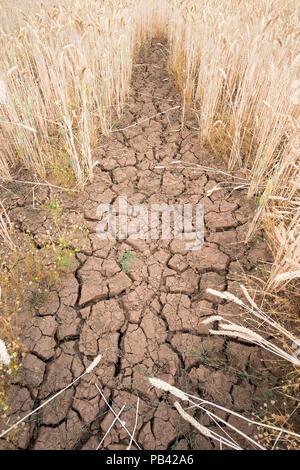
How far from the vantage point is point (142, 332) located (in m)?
1.59

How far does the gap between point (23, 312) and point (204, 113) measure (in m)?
2.19

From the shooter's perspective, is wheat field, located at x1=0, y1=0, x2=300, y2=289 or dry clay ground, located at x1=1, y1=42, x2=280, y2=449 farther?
wheat field, located at x1=0, y1=0, x2=300, y2=289

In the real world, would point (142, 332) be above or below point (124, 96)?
below

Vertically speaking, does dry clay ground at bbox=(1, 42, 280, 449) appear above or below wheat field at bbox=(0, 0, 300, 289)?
below

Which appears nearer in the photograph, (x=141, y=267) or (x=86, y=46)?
(x=141, y=267)

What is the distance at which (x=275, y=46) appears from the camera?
6.90 feet

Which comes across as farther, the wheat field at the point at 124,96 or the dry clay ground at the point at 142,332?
the wheat field at the point at 124,96

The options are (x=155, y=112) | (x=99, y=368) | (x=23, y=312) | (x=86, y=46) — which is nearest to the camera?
(x=99, y=368)

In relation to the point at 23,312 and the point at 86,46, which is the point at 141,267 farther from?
the point at 86,46

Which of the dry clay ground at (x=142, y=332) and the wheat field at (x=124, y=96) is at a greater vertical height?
the wheat field at (x=124, y=96)

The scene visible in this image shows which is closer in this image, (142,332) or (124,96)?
(142,332)

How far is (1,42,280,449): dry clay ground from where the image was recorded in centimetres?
129

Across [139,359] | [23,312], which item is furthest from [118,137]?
[139,359]

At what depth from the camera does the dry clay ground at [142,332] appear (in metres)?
1.29
